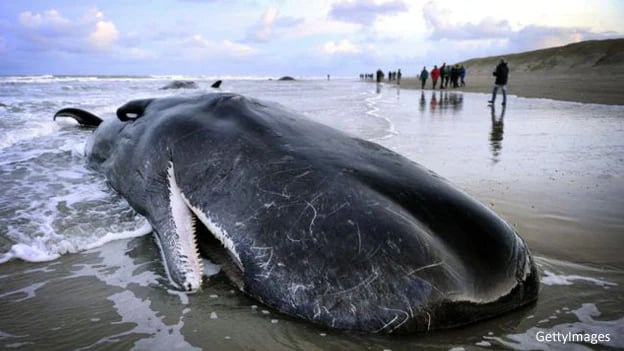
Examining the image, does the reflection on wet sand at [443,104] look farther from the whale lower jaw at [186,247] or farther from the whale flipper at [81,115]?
the whale lower jaw at [186,247]

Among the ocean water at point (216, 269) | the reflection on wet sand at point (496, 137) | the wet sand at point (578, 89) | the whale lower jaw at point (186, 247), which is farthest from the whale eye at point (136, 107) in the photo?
the wet sand at point (578, 89)

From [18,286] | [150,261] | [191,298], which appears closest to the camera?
[191,298]

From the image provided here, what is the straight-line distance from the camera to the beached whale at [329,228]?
232 cm

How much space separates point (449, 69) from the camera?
4094 cm

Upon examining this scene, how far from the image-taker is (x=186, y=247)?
3078 mm

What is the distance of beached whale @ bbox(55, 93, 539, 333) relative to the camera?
7.61 ft

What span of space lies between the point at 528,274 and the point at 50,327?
9.61ft

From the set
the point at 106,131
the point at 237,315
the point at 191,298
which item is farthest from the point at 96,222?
the point at 237,315

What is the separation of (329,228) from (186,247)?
1163 mm

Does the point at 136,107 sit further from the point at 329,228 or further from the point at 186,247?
the point at 329,228

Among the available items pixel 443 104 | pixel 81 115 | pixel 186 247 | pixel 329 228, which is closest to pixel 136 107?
pixel 186 247

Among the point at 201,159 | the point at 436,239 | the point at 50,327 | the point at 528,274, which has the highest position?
the point at 201,159

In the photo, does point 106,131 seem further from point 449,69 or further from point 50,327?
point 449,69

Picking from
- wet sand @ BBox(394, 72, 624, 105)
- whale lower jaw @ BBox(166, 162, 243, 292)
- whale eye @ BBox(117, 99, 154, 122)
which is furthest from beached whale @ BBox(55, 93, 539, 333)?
wet sand @ BBox(394, 72, 624, 105)
